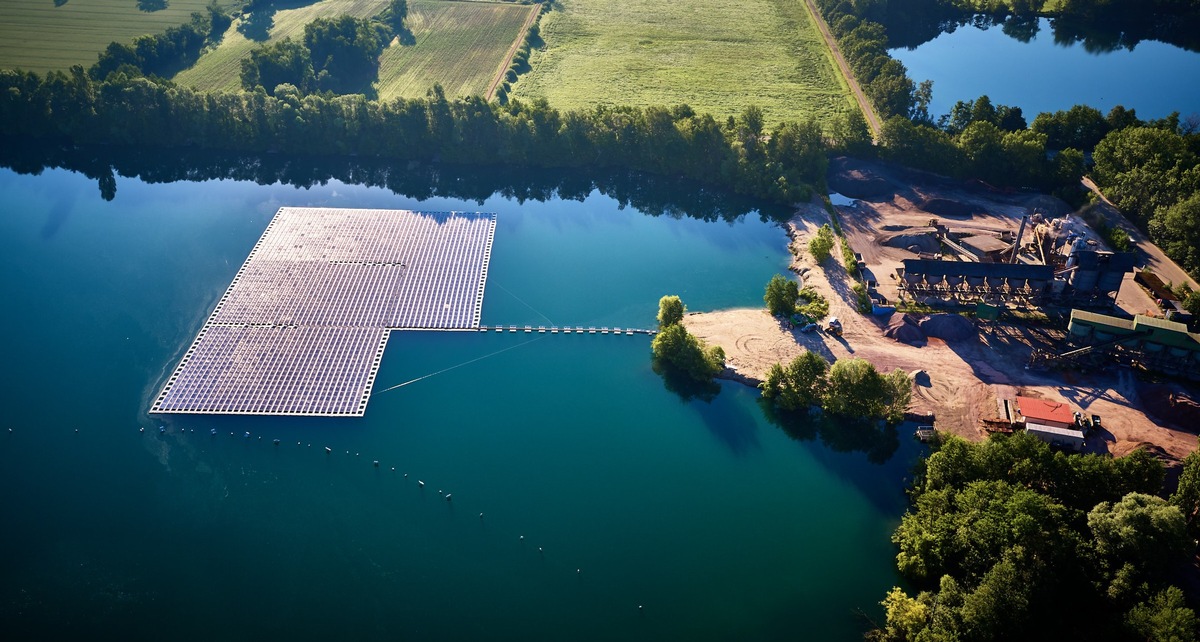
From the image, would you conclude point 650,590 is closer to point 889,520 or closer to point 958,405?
point 889,520

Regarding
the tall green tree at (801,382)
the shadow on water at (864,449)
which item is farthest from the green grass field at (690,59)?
the shadow on water at (864,449)

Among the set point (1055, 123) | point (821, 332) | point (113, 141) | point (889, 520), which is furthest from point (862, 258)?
point (113, 141)

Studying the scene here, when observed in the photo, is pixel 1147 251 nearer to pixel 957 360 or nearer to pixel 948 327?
pixel 948 327

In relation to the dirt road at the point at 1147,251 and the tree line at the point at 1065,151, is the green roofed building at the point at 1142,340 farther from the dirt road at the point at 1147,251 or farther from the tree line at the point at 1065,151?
the tree line at the point at 1065,151

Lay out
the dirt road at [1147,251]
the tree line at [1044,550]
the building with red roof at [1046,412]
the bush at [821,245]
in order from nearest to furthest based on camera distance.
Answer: the tree line at [1044,550] → the building with red roof at [1046,412] → the dirt road at [1147,251] → the bush at [821,245]

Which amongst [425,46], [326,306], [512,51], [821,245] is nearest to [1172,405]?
[821,245]

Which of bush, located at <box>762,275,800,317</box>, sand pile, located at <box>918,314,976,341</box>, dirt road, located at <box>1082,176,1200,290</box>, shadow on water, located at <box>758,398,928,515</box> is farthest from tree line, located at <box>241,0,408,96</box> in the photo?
dirt road, located at <box>1082,176,1200,290</box>

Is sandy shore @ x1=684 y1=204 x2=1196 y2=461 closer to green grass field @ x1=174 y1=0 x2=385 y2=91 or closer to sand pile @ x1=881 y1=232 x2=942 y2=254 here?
sand pile @ x1=881 y1=232 x2=942 y2=254
